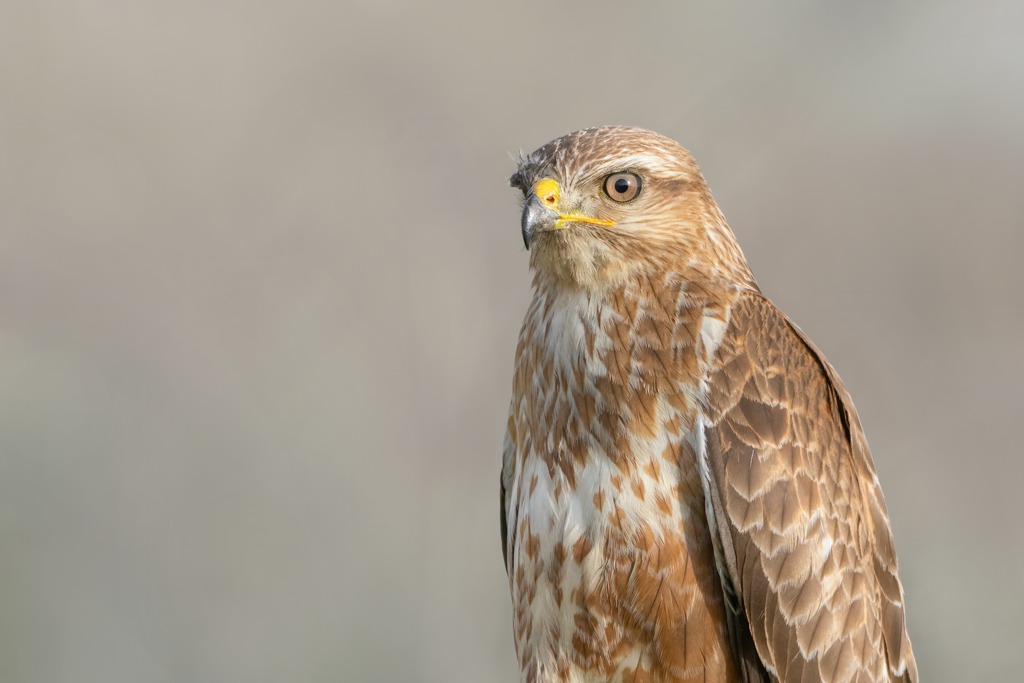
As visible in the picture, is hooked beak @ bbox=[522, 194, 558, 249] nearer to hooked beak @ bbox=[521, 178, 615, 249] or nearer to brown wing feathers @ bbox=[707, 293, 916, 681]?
hooked beak @ bbox=[521, 178, 615, 249]

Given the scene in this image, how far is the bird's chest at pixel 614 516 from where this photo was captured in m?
3.40

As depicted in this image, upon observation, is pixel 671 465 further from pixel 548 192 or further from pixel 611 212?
pixel 548 192

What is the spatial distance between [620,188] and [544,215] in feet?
0.95

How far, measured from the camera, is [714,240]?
3.81m

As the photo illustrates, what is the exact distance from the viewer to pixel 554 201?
143 inches

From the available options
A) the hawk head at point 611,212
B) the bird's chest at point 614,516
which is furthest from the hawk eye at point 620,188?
the bird's chest at point 614,516

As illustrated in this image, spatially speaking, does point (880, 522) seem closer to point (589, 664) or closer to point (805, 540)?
point (805, 540)

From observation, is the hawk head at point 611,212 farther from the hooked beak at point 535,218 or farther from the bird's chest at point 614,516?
the bird's chest at point 614,516

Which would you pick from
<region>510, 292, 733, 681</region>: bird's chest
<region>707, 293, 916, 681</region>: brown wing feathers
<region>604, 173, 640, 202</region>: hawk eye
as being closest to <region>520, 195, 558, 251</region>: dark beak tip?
<region>604, 173, 640, 202</region>: hawk eye

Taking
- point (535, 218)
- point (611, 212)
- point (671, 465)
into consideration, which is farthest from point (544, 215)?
point (671, 465)

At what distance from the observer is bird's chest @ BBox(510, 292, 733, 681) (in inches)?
134

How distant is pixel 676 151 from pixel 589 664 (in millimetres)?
1755

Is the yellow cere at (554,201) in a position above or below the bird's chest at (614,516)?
A: above

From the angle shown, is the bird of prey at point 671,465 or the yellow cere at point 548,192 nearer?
the bird of prey at point 671,465
